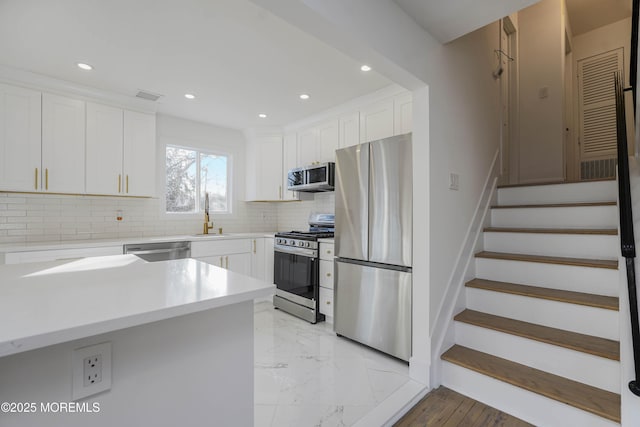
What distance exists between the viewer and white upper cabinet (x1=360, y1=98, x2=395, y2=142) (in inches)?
119

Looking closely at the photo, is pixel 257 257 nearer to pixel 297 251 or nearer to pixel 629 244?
pixel 297 251

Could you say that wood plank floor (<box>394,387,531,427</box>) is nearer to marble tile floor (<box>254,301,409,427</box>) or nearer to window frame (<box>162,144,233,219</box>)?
marble tile floor (<box>254,301,409,427</box>)

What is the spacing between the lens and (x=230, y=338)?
102cm

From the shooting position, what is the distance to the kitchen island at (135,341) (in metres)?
0.67

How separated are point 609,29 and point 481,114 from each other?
10.3 ft

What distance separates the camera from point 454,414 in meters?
1.70

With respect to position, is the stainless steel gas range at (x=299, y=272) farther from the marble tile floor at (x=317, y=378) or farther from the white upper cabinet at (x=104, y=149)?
the white upper cabinet at (x=104, y=149)

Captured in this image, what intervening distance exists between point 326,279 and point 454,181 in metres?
1.57

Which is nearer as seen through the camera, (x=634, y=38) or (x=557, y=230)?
(x=634, y=38)

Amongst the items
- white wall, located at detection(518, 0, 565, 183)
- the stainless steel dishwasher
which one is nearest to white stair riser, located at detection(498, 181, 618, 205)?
white wall, located at detection(518, 0, 565, 183)

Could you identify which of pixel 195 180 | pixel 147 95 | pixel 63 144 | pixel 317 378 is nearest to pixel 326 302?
pixel 317 378

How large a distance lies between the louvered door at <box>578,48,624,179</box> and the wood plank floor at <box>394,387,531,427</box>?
4016 millimetres

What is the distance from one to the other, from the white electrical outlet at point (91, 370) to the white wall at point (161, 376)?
0.04 feet

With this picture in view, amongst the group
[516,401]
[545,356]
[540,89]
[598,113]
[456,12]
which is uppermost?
[540,89]
